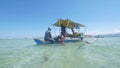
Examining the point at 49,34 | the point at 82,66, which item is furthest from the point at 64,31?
the point at 82,66

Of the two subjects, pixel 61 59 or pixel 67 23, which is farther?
pixel 67 23

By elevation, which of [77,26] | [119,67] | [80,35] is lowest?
[119,67]

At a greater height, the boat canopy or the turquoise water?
the boat canopy

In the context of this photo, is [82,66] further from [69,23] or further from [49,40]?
[69,23]

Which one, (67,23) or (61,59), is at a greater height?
(67,23)

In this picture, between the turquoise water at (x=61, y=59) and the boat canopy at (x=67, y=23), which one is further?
the boat canopy at (x=67, y=23)

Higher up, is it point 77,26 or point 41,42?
point 77,26

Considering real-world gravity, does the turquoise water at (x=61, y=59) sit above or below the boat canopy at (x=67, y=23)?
below

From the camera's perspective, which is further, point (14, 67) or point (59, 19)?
point (59, 19)

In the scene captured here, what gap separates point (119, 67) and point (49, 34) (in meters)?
14.9

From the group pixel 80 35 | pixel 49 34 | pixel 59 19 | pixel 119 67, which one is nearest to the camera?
pixel 119 67

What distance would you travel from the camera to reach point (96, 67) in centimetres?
627

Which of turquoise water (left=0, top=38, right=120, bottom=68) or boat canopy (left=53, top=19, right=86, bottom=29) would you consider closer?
turquoise water (left=0, top=38, right=120, bottom=68)

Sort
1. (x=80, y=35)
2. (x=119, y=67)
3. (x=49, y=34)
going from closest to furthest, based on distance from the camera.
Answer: (x=119, y=67) → (x=49, y=34) → (x=80, y=35)
